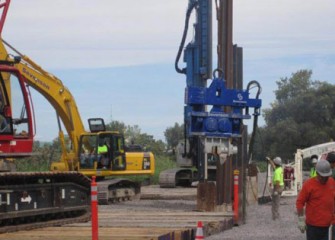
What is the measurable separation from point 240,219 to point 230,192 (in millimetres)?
2237

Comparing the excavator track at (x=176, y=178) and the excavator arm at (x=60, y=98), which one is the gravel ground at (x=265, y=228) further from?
the excavator track at (x=176, y=178)

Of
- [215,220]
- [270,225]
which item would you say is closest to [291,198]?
[270,225]

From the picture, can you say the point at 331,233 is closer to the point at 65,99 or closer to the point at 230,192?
the point at 230,192

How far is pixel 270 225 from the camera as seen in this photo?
18.8 metres

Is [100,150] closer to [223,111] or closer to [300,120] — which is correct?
[223,111]

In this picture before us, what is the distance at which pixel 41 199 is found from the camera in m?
14.8

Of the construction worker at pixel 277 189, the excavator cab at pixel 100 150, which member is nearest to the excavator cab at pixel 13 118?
the construction worker at pixel 277 189

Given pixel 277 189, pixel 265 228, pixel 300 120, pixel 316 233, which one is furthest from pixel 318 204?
pixel 300 120

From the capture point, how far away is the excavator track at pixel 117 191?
82.5 ft

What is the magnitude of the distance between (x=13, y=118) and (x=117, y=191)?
12.3 m

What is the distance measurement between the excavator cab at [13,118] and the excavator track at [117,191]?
34.1 feet

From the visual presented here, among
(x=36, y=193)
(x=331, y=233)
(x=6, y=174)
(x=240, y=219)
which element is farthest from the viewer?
(x=240, y=219)

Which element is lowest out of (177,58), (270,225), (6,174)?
(270,225)

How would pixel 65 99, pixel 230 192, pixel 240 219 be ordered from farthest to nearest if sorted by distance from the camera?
pixel 65 99 → pixel 230 192 → pixel 240 219
